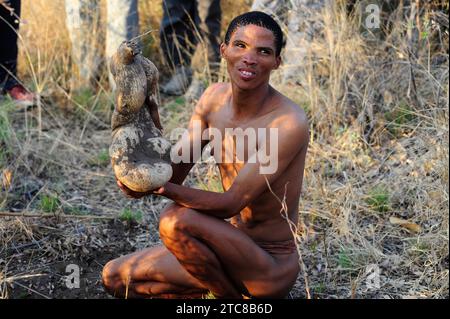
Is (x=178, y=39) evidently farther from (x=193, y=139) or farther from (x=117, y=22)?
(x=193, y=139)

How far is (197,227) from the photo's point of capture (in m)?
2.48

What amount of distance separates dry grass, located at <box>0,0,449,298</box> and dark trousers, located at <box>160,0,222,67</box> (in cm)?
54

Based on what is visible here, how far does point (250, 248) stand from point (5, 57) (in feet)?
9.94

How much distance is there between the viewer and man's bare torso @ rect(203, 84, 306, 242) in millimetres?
2619

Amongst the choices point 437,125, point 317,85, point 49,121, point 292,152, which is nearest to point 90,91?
point 49,121

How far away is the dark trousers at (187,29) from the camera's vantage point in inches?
199

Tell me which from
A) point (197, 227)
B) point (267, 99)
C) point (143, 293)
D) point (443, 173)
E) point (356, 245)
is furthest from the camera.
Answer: point (443, 173)

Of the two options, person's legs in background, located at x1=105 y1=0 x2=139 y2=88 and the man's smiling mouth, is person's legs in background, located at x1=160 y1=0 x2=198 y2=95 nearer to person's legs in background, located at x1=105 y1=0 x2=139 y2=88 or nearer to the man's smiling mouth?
person's legs in background, located at x1=105 y1=0 x2=139 y2=88

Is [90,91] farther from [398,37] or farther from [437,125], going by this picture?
[437,125]

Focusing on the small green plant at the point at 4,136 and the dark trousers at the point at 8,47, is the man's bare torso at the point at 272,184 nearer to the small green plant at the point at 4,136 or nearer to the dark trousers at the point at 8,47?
the small green plant at the point at 4,136

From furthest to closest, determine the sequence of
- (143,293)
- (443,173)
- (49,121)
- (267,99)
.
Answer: (49,121) < (443,173) < (143,293) < (267,99)

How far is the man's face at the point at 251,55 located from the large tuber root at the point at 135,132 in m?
0.30

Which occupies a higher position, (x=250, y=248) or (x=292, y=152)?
(x=292, y=152)

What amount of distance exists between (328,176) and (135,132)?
1.73m
